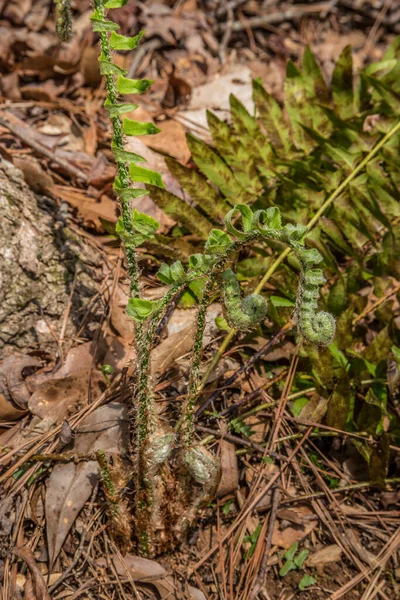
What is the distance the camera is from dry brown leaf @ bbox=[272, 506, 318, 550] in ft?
7.75

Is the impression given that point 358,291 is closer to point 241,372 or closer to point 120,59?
point 241,372

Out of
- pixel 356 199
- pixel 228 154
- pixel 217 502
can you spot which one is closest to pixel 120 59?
pixel 228 154

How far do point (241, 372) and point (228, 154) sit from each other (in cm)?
112

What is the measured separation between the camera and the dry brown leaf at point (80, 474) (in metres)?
2.12

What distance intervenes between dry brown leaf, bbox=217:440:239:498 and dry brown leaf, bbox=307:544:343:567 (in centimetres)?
43

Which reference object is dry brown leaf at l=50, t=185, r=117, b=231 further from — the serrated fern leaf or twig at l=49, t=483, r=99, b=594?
twig at l=49, t=483, r=99, b=594

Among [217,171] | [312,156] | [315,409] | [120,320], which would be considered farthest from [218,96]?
[315,409]

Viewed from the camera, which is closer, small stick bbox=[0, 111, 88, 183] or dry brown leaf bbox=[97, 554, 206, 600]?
dry brown leaf bbox=[97, 554, 206, 600]

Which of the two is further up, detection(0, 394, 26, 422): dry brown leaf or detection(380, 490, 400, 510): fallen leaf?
detection(380, 490, 400, 510): fallen leaf

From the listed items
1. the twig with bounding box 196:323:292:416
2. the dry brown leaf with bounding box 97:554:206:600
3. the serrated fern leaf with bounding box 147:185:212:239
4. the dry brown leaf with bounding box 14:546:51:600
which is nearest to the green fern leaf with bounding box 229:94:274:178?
the serrated fern leaf with bounding box 147:185:212:239

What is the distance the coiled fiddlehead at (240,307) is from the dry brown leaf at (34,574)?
1231 millimetres

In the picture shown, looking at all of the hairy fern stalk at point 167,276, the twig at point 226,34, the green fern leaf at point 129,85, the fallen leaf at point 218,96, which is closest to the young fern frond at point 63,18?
the hairy fern stalk at point 167,276

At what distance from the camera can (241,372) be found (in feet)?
8.02

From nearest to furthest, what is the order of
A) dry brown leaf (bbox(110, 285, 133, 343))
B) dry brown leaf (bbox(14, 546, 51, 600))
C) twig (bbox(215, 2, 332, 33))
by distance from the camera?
dry brown leaf (bbox(14, 546, 51, 600))
dry brown leaf (bbox(110, 285, 133, 343))
twig (bbox(215, 2, 332, 33))
